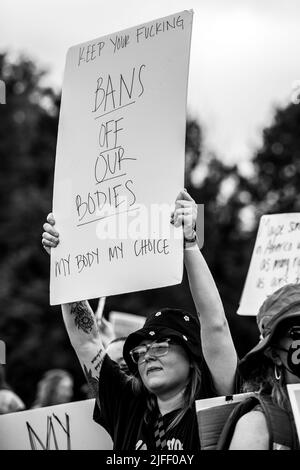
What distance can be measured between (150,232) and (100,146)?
50 centimetres

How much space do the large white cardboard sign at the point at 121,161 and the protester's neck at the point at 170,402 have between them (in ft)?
1.30

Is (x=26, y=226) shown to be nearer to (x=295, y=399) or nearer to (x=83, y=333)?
(x=83, y=333)

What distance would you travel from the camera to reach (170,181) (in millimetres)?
3529

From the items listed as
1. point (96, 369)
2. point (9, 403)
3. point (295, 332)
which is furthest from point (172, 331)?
point (9, 403)

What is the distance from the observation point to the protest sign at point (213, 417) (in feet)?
9.95

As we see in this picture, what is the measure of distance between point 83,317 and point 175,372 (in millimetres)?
605

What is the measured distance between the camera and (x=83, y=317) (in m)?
3.95

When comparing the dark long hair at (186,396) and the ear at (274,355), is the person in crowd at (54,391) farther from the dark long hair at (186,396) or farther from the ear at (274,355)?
the ear at (274,355)

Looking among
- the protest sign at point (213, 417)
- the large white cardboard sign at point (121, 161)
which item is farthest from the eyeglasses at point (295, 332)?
the large white cardboard sign at point (121, 161)

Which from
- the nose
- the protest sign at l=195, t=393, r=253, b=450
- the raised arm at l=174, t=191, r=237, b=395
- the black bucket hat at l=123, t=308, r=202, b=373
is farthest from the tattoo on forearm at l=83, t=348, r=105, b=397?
the protest sign at l=195, t=393, r=253, b=450
